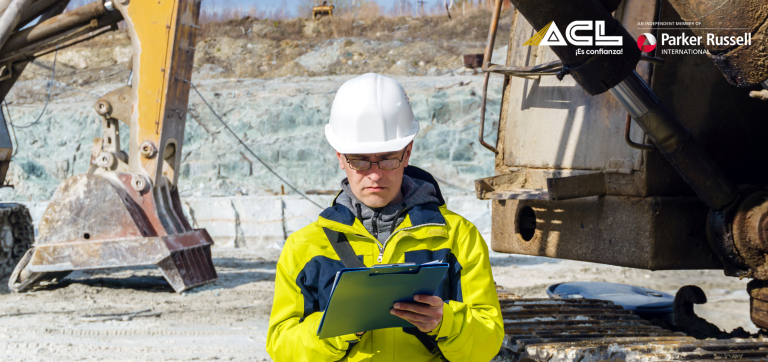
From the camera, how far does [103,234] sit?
733cm

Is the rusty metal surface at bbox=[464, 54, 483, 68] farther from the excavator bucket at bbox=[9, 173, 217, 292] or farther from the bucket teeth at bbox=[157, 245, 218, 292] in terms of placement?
the excavator bucket at bbox=[9, 173, 217, 292]

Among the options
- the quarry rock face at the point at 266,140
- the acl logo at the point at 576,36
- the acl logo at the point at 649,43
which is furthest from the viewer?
the quarry rock face at the point at 266,140

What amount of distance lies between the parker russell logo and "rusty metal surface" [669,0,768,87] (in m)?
0.27

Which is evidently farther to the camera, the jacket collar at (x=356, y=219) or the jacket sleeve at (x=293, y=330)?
the jacket collar at (x=356, y=219)

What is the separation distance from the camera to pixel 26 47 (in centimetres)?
805

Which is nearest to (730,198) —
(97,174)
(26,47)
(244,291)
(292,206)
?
(244,291)

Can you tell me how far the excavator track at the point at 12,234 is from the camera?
877 cm

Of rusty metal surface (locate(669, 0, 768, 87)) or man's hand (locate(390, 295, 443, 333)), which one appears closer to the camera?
man's hand (locate(390, 295, 443, 333))

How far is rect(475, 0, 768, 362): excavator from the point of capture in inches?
101

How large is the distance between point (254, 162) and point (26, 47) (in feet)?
29.7

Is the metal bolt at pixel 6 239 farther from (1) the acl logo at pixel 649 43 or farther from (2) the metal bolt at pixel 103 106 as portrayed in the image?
(1) the acl logo at pixel 649 43

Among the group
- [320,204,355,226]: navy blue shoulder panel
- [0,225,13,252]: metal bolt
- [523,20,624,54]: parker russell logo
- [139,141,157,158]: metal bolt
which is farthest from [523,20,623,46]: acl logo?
[0,225,13,252]: metal bolt

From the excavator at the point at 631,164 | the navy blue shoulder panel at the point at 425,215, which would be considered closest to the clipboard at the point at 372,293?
the navy blue shoulder panel at the point at 425,215

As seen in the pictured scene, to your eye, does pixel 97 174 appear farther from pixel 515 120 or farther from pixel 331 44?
pixel 331 44
